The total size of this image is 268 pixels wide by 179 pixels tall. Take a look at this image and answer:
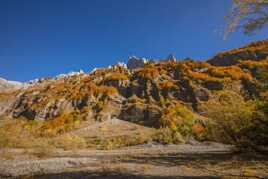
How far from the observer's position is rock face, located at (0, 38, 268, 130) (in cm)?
5762

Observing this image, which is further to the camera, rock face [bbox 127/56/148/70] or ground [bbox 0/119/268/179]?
rock face [bbox 127/56/148/70]

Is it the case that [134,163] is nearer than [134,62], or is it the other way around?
[134,163]

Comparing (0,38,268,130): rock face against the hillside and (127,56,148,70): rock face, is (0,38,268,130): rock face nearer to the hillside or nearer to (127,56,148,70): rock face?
the hillside

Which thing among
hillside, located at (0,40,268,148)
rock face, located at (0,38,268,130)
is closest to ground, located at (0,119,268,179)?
hillside, located at (0,40,268,148)

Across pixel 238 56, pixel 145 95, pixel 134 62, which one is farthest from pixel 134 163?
pixel 134 62

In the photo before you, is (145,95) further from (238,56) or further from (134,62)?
(134,62)

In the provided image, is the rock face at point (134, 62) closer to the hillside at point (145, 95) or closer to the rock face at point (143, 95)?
the hillside at point (145, 95)

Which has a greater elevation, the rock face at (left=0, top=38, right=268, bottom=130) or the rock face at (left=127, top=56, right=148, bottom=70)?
the rock face at (left=127, top=56, right=148, bottom=70)

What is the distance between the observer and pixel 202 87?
62.3 meters

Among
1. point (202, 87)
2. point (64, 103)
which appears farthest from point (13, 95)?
point (202, 87)

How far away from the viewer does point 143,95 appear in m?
65.6

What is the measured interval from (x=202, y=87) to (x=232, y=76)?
7.94 meters

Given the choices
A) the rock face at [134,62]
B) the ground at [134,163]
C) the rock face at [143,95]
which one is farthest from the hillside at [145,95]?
the rock face at [134,62]

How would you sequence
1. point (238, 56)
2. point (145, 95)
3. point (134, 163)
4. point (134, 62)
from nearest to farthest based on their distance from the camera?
point (134, 163) → point (145, 95) → point (238, 56) → point (134, 62)
